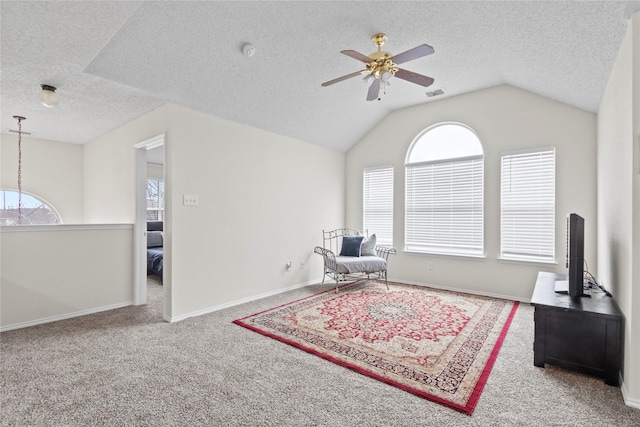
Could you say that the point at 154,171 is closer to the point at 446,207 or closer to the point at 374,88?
the point at 374,88

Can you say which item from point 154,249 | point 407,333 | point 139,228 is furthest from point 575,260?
point 154,249

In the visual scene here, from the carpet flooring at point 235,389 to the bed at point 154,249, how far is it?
226 cm

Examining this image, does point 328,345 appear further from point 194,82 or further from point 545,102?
point 545,102

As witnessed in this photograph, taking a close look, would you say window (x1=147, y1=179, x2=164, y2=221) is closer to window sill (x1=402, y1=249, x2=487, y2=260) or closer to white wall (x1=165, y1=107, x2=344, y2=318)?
white wall (x1=165, y1=107, x2=344, y2=318)

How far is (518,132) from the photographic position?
4250 millimetres

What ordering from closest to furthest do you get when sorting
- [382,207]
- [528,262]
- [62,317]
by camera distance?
1. [62,317]
2. [528,262]
3. [382,207]

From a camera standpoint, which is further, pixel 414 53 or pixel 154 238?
pixel 154 238

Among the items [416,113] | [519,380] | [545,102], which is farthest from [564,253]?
[416,113]

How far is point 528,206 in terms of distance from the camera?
4203 millimetres

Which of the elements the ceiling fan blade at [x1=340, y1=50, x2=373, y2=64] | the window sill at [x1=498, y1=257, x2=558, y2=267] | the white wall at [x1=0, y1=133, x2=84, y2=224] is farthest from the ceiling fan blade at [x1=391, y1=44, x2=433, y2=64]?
the white wall at [x1=0, y1=133, x2=84, y2=224]

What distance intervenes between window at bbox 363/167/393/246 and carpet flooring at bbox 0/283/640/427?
9.18 feet

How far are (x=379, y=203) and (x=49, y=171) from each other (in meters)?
5.88

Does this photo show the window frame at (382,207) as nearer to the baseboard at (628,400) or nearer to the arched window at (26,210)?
the baseboard at (628,400)

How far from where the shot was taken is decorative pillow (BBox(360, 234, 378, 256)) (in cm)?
516
